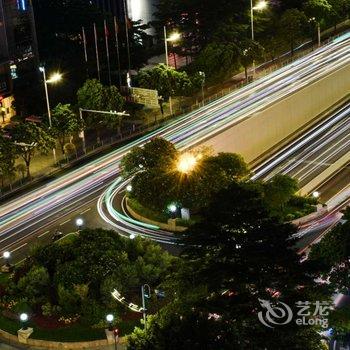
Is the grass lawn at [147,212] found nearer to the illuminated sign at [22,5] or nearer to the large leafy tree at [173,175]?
the large leafy tree at [173,175]

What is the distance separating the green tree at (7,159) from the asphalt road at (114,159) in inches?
98.8

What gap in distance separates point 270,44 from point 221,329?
222 feet

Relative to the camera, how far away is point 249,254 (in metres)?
28.1

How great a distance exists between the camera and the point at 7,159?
186 ft

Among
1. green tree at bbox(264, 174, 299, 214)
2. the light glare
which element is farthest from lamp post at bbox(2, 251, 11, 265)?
the light glare

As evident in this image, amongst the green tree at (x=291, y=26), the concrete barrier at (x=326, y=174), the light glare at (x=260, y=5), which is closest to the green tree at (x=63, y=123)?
the concrete barrier at (x=326, y=174)

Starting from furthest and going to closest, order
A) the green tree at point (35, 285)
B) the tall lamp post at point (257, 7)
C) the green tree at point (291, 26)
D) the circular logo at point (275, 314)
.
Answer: the green tree at point (291, 26), the tall lamp post at point (257, 7), the green tree at point (35, 285), the circular logo at point (275, 314)

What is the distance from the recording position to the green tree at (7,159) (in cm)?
5634

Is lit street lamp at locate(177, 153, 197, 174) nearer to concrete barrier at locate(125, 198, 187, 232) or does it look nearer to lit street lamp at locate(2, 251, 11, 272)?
concrete barrier at locate(125, 198, 187, 232)

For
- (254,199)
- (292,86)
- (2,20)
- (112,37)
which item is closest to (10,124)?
(2,20)

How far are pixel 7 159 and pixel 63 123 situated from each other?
8729mm

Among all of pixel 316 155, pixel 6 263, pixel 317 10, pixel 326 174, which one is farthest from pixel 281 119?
pixel 317 10

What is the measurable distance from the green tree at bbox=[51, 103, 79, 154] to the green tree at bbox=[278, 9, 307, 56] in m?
35.4

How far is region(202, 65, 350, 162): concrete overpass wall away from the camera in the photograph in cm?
5809
